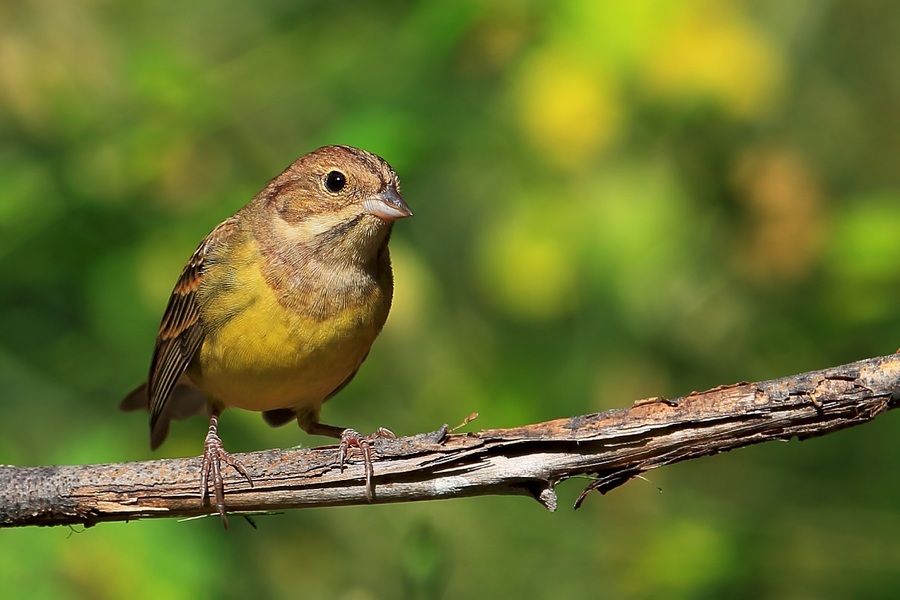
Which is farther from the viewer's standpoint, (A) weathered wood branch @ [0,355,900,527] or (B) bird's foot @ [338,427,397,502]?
(B) bird's foot @ [338,427,397,502]

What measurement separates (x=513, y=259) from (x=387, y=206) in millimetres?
1051

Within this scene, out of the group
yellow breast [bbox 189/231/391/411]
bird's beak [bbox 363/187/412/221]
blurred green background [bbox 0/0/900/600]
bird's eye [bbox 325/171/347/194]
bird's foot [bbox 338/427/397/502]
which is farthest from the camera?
blurred green background [bbox 0/0/900/600]

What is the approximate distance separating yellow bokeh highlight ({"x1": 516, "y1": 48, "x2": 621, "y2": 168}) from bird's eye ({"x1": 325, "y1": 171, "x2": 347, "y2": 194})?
3.81 feet

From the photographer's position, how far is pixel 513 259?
5605 mm

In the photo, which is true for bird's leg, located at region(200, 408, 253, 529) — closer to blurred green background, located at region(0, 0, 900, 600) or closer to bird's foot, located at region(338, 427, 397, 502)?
bird's foot, located at region(338, 427, 397, 502)

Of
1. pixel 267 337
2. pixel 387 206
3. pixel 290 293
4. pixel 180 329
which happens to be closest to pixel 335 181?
pixel 387 206

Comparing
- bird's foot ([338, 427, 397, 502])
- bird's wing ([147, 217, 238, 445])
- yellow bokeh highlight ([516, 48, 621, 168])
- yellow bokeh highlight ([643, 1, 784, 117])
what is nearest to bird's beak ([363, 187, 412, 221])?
bird's wing ([147, 217, 238, 445])

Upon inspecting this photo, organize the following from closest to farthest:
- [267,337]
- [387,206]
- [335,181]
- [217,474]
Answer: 1. [217,474]
2. [267,337]
3. [387,206]
4. [335,181]

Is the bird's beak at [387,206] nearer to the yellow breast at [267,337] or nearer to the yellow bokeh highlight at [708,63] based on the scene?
the yellow breast at [267,337]

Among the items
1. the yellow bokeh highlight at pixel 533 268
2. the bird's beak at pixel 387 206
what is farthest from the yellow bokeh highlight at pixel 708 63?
the bird's beak at pixel 387 206

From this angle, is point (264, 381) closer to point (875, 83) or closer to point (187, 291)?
point (187, 291)

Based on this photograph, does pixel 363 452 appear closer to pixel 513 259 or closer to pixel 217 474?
pixel 217 474

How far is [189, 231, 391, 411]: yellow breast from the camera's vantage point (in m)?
4.52

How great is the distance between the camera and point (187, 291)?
199 inches
